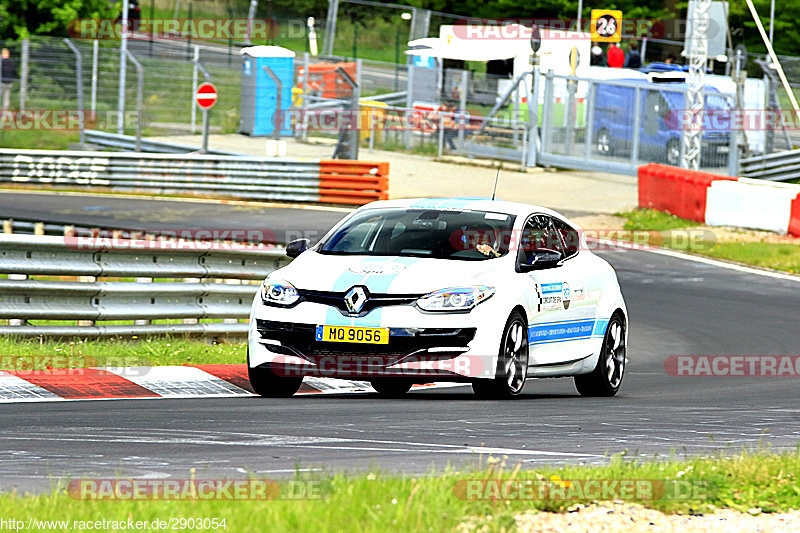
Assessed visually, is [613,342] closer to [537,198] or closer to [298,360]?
[298,360]

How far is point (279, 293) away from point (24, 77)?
81.2 feet

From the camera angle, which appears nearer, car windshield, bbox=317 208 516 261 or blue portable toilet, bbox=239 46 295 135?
car windshield, bbox=317 208 516 261

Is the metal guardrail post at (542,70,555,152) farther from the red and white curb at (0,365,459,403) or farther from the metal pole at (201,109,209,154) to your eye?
the red and white curb at (0,365,459,403)

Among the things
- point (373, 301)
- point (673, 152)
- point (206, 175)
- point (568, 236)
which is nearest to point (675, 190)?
point (673, 152)

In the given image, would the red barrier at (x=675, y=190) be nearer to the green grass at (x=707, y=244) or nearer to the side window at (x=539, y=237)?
the green grass at (x=707, y=244)

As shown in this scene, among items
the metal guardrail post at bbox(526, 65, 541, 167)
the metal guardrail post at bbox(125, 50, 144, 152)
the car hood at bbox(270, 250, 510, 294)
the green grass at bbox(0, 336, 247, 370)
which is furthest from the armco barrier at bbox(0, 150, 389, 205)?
the car hood at bbox(270, 250, 510, 294)

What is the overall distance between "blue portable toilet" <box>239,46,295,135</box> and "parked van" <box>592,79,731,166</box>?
8908 mm

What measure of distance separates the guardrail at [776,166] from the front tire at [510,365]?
21.5 m

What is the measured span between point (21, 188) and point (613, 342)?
799 inches

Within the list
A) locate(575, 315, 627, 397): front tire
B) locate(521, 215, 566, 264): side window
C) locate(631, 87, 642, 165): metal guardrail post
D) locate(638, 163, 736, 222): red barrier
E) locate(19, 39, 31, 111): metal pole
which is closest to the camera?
locate(521, 215, 566, 264): side window

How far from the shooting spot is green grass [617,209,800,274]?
20.5m

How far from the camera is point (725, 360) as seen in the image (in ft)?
43.2

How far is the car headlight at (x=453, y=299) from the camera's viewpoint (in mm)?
8945

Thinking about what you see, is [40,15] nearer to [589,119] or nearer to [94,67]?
[94,67]
